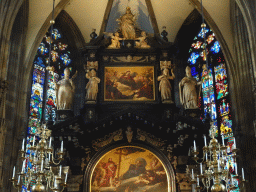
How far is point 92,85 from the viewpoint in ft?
50.1

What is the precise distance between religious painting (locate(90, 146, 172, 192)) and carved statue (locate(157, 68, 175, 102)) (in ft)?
6.18

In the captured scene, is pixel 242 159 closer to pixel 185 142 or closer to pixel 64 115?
pixel 185 142

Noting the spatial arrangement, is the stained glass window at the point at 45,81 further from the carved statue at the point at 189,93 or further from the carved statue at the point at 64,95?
the carved statue at the point at 189,93

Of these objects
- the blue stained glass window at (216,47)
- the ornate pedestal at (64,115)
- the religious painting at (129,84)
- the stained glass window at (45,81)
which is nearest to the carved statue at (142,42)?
the religious painting at (129,84)

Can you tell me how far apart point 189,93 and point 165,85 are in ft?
3.12

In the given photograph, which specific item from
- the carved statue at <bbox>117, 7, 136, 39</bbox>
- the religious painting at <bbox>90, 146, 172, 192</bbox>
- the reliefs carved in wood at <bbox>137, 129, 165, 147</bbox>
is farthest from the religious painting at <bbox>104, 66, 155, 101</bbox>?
the religious painting at <bbox>90, 146, 172, 192</bbox>

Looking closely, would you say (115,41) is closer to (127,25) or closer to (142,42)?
(127,25)

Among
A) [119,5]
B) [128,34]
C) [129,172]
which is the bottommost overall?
[129,172]

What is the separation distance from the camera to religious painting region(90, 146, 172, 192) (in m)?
14.2

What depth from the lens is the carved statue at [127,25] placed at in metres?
16.5

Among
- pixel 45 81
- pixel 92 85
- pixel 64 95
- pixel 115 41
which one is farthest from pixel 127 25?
pixel 64 95

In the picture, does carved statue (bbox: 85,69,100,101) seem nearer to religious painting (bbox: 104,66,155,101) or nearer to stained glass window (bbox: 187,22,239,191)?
religious painting (bbox: 104,66,155,101)

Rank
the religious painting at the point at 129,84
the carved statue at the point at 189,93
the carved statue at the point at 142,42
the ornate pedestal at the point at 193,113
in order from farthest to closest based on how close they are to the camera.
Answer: the carved statue at the point at 142,42
the religious painting at the point at 129,84
the carved statue at the point at 189,93
the ornate pedestal at the point at 193,113

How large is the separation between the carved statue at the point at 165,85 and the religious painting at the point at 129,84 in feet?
1.14
